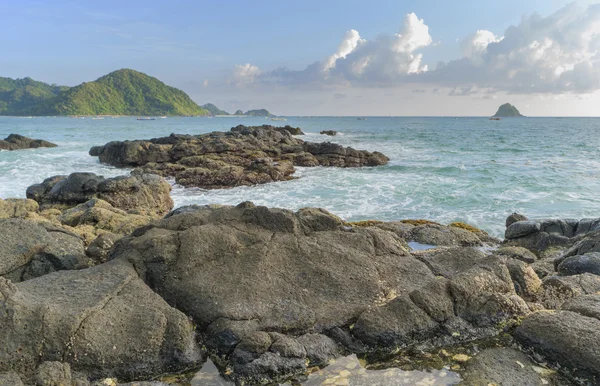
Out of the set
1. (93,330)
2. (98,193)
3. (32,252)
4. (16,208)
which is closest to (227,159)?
(98,193)

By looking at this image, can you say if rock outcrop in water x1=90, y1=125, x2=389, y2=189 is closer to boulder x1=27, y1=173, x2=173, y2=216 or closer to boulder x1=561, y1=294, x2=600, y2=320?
boulder x1=27, y1=173, x2=173, y2=216

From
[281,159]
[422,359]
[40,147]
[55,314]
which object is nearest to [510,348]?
[422,359]

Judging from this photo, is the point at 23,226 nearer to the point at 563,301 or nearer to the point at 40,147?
the point at 563,301

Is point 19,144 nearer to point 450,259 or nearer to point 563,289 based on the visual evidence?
point 450,259

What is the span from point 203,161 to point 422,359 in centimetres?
2811

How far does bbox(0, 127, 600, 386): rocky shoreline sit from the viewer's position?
5098 mm

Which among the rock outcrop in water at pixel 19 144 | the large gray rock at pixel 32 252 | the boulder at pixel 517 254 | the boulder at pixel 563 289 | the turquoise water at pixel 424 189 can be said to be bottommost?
the turquoise water at pixel 424 189

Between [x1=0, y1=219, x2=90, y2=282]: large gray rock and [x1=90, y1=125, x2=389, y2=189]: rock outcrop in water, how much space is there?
19.2 metres

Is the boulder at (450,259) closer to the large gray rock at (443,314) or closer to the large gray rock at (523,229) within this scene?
the large gray rock at (443,314)

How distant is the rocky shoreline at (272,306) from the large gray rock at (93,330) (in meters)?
0.02

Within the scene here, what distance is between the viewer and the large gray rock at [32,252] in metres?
7.11

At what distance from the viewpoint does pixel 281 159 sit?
1458 inches

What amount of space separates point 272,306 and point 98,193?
52.1ft

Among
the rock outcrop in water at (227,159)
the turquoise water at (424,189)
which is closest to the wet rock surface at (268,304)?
the turquoise water at (424,189)
